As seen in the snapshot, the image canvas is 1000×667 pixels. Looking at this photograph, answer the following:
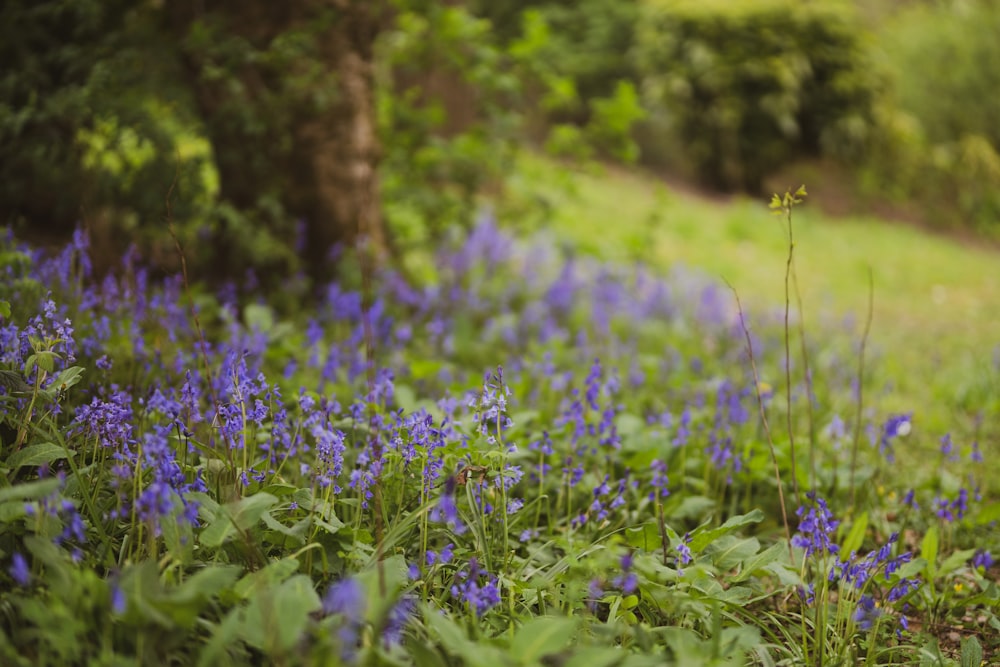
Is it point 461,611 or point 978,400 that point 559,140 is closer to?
point 978,400

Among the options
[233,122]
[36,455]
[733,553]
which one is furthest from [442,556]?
[233,122]

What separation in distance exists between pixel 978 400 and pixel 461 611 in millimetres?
3416

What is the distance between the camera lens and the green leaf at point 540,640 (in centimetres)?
124

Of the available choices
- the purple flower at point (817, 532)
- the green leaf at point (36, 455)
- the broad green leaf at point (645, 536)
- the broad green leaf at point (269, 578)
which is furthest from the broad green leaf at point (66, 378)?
the purple flower at point (817, 532)

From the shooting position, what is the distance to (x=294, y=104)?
Answer: 146 inches

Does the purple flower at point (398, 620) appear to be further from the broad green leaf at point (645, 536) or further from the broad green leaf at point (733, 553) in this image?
the broad green leaf at point (733, 553)

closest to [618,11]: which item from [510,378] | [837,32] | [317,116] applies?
[837,32]

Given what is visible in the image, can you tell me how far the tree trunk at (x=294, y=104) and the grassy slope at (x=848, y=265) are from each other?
4.97 ft

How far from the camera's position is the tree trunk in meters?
3.54

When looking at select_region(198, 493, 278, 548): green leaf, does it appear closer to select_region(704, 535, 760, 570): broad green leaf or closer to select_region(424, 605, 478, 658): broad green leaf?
select_region(424, 605, 478, 658): broad green leaf

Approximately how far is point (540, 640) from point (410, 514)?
48 cm

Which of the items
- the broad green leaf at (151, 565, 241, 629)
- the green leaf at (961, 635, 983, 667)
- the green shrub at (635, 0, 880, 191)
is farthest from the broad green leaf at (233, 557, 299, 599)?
the green shrub at (635, 0, 880, 191)

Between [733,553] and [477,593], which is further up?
[477,593]

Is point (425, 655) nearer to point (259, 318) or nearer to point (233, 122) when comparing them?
point (259, 318)
